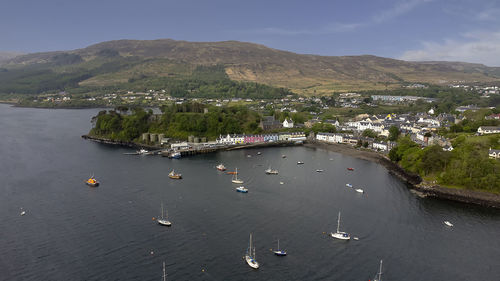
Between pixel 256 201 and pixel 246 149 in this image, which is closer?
pixel 256 201

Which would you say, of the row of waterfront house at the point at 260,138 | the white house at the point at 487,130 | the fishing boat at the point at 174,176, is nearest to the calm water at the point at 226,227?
the fishing boat at the point at 174,176

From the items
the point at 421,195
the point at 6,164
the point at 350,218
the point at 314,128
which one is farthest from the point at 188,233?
the point at 314,128

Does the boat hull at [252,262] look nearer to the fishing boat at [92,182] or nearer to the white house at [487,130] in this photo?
the fishing boat at [92,182]

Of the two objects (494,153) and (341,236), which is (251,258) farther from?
(494,153)

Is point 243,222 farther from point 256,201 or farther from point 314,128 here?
point 314,128

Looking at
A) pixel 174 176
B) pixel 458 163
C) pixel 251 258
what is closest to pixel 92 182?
pixel 174 176

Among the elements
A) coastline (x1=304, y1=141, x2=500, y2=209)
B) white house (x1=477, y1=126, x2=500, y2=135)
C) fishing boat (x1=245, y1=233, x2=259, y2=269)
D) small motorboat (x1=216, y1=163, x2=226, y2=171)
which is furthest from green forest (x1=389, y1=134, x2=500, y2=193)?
fishing boat (x1=245, y1=233, x2=259, y2=269)
